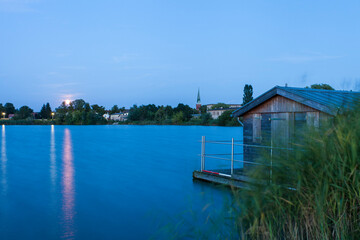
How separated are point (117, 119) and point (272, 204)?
6949 inches

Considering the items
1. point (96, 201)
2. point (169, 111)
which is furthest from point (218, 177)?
point (169, 111)

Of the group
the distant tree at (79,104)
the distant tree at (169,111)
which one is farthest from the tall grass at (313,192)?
the distant tree at (79,104)

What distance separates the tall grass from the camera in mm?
3338

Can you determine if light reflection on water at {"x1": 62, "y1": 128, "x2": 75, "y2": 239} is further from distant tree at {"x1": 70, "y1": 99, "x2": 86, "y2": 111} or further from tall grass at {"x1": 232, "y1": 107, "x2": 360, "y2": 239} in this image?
distant tree at {"x1": 70, "y1": 99, "x2": 86, "y2": 111}

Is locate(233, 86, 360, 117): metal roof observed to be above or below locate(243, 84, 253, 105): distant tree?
below

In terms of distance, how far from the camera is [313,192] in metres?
3.51

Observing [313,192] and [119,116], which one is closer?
[313,192]

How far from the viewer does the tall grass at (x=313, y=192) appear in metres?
3.34

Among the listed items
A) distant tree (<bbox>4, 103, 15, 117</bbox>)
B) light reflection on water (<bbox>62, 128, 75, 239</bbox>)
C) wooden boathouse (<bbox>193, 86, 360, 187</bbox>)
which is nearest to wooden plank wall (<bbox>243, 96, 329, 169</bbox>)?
wooden boathouse (<bbox>193, 86, 360, 187</bbox>)

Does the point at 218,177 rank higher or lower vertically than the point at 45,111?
lower

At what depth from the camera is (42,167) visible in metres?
24.1

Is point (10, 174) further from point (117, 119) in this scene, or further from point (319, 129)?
point (117, 119)

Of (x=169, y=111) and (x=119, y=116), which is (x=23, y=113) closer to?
(x=119, y=116)

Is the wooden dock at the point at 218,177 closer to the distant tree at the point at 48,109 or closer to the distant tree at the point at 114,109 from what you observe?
the distant tree at the point at 48,109
